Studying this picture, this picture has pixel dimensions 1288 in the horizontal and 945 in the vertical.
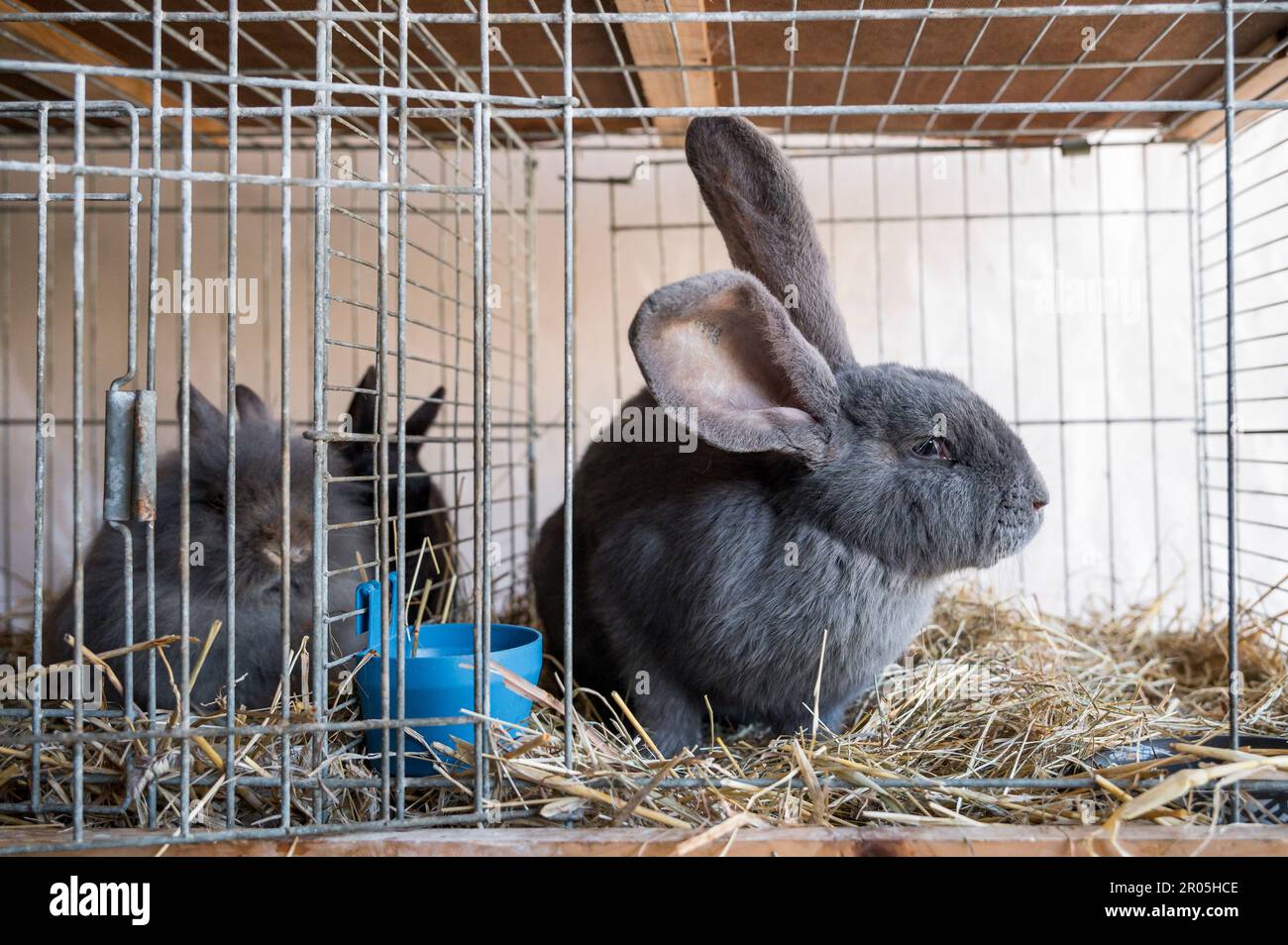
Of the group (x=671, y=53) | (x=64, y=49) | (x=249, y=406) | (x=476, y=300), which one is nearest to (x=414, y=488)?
(x=249, y=406)

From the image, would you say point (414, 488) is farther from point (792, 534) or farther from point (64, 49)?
point (64, 49)

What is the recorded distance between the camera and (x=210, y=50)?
8.70ft

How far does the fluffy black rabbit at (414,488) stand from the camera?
2.38 metres

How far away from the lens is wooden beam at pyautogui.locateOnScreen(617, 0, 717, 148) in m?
2.25

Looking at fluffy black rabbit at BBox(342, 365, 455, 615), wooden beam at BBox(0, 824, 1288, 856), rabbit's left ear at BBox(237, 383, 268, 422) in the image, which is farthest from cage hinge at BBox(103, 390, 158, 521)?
rabbit's left ear at BBox(237, 383, 268, 422)

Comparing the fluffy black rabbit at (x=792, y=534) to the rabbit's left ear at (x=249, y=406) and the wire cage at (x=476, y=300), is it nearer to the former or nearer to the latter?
the wire cage at (x=476, y=300)

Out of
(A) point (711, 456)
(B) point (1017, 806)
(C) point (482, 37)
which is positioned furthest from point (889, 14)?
(B) point (1017, 806)

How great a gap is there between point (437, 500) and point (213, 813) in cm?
145

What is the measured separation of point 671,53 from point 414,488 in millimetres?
1372

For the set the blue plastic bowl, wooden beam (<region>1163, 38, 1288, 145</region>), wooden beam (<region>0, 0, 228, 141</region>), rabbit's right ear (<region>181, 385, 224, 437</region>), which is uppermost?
wooden beam (<region>0, 0, 228, 141</region>)

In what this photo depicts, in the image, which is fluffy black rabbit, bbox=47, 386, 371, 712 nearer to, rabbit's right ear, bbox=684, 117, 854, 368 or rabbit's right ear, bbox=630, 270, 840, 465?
rabbit's right ear, bbox=630, 270, 840, 465

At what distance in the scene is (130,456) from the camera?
59.4 inches

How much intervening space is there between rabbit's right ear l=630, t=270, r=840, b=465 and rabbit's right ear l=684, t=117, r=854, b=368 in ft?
1.01
